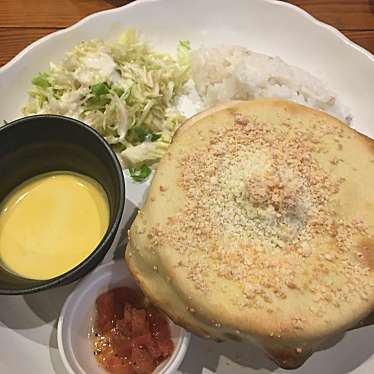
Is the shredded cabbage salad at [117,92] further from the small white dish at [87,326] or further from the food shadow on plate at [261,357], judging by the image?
the food shadow on plate at [261,357]

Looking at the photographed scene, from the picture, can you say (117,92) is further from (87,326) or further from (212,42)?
(87,326)

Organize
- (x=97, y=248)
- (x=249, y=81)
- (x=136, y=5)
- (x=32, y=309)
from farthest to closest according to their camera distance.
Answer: (x=136, y=5) < (x=249, y=81) < (x=32, y=309) < (x=97, y=248)

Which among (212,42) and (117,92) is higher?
(212,42)

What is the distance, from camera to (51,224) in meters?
2.03

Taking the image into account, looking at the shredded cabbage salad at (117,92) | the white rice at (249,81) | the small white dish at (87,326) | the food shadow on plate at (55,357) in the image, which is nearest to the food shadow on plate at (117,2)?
the shredded cabbage salad at (117,92)

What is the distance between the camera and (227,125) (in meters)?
1.86

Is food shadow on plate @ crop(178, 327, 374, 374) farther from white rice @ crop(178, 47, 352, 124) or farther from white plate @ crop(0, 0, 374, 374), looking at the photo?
white rice @ crop(178, 47, 352, 124)

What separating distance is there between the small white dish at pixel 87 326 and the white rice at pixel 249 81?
734 mm

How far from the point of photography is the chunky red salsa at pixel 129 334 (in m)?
1.83

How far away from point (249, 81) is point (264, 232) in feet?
2.48

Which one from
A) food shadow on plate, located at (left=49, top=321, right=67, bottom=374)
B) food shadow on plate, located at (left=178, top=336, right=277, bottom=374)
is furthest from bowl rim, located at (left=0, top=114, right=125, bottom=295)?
food shadow on plate, located at (left=178, top=336, right=277, bottom=374)

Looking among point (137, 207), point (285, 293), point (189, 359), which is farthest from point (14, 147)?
point (285, 293)

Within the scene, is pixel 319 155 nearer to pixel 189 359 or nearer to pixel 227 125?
pixel 227 125

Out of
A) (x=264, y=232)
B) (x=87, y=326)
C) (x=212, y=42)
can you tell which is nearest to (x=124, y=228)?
(x=87, y=326)
